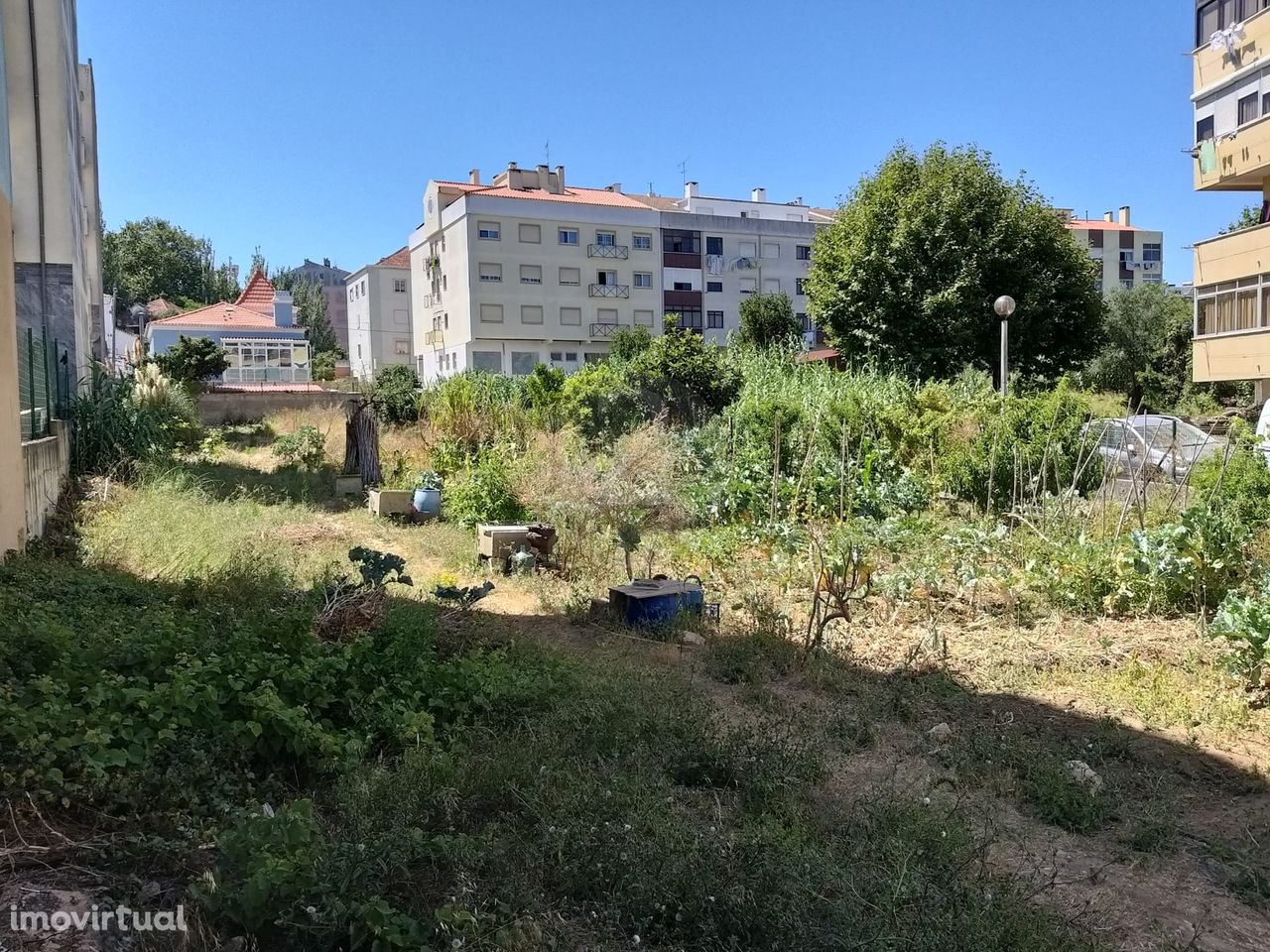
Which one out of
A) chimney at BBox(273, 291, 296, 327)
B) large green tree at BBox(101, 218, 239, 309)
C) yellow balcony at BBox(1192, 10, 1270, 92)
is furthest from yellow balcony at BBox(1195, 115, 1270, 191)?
large green tree at BBox(101, 218, 239, 309)

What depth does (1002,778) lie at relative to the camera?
4207 millimetres

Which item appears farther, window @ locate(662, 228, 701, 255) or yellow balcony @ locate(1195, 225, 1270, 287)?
window @ locate(662, 228, 701, 255)

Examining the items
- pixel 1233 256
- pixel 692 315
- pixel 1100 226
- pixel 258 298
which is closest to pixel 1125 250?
pixel 1100 226

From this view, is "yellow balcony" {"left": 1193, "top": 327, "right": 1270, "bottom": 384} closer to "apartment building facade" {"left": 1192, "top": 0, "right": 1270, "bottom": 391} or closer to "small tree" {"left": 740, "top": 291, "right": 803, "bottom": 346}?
"apartment building facade" {"left": 1192, "top": 0, "right": 1270, "bottom": 391}

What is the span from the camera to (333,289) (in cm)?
7981

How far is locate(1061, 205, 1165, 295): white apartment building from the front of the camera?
211 feet

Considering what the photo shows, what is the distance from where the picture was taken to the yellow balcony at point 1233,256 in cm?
2030

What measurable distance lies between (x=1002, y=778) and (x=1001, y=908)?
4.90 ft

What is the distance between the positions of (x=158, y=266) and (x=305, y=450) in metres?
58.4

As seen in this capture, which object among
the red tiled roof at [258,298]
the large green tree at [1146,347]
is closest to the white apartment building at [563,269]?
the red tiled roof at [258,298]

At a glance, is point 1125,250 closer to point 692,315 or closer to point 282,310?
point 692,315

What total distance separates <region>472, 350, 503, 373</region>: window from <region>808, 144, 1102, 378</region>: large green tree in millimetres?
28617

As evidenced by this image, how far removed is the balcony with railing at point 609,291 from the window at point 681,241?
3.70 m

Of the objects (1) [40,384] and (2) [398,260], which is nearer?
(1) [40,384]
